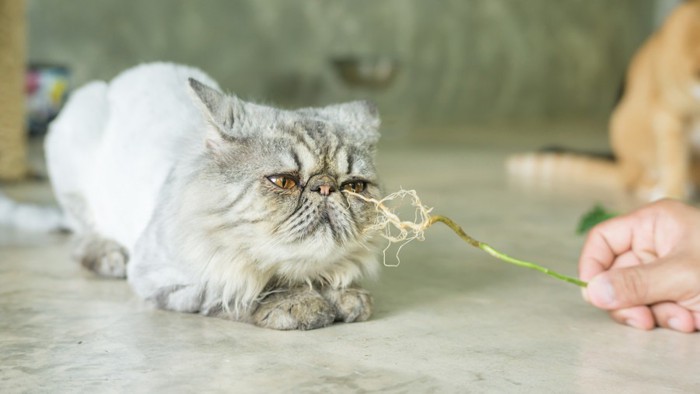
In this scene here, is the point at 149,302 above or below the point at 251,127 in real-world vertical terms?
below

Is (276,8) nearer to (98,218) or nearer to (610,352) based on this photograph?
(98,218)

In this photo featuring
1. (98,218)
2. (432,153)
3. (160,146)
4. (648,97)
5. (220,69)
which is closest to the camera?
(160,146)

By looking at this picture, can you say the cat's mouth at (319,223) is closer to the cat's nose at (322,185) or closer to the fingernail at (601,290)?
the cat's nose at (322,185)

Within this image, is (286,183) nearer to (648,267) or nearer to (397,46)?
(648,267)

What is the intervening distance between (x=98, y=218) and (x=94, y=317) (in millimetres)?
611

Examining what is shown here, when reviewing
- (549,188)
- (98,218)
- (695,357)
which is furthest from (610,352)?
(549,188)

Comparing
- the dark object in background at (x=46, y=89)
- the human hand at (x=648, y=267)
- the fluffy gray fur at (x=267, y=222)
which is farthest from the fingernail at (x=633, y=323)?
the dark object in background at (x=46, y=89)

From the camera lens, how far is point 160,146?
2.13 metres

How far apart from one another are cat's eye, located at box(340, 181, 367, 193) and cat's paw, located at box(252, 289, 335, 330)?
254 mm

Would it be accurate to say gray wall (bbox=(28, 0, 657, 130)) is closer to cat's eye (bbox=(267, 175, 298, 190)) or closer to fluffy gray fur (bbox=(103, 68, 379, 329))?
fluffy gray fur (bbox=(103, 68, 379, 329))

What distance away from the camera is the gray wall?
20.8 ft

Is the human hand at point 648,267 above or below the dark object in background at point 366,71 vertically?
below

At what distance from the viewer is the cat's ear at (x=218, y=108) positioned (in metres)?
1.70

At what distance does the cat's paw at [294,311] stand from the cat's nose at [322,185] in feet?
0.86
